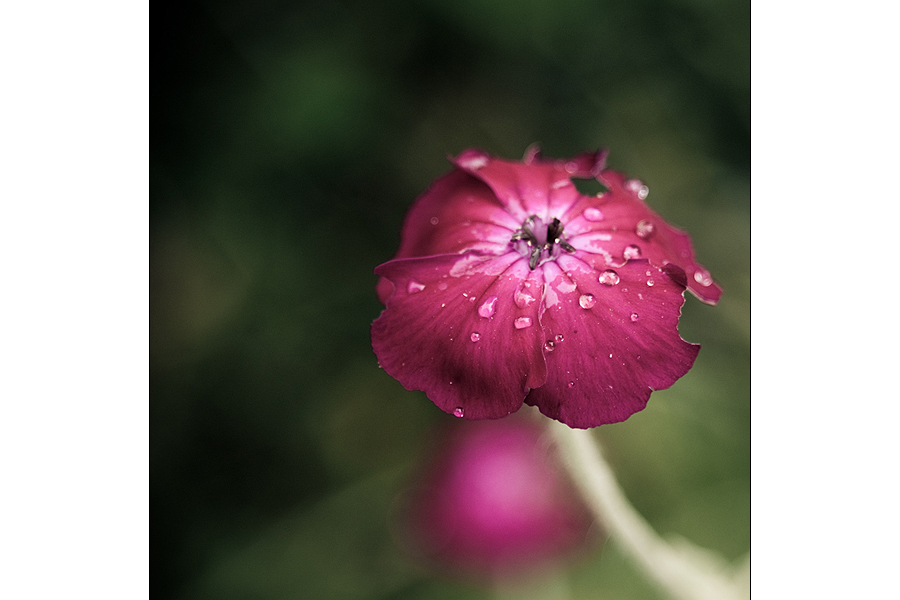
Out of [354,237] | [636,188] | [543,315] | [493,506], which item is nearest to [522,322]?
[543,315]

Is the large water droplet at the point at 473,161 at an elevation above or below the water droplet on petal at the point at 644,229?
above

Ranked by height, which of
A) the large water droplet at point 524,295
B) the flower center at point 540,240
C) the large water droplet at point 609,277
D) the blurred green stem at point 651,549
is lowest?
the blurred green stem at point 651,549

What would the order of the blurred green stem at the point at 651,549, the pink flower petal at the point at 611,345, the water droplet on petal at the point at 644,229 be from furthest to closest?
the blurred green stem at the point at 651,549, the water droplet on petal at the point at 644,229, the pink flower petal at the point at 611,345

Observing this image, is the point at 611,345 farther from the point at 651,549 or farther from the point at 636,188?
the point at 651,549

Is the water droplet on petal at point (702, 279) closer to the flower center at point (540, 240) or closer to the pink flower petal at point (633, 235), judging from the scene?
the pink flower petal at point (633, 235)

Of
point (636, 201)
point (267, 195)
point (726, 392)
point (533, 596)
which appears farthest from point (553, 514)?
point (267, 195)

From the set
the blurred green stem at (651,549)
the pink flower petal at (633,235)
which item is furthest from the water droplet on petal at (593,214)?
the blurred green stem at (651,549)

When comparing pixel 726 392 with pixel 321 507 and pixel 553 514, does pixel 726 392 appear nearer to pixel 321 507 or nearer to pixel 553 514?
pixel 553 514
